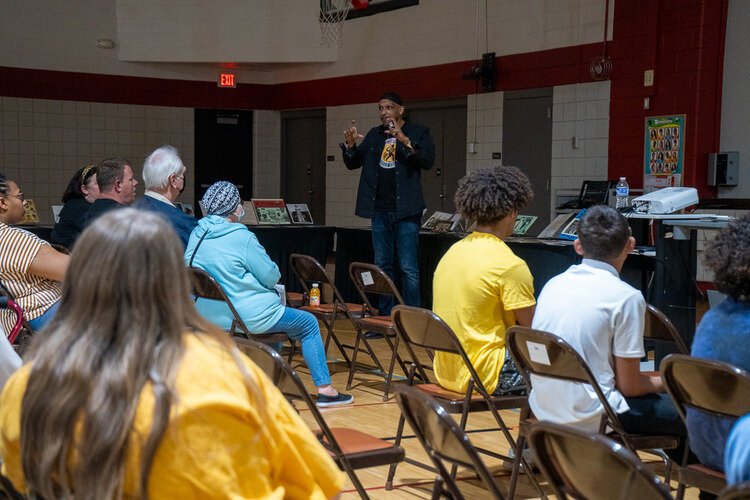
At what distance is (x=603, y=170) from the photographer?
9164mm

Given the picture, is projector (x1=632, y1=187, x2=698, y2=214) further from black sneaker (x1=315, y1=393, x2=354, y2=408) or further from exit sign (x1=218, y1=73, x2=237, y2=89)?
exit sign (x1=218, y1=73, x2=237, y2=89)

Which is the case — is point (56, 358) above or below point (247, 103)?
below

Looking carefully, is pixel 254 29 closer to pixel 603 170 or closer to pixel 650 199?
Result: pixel 603 170

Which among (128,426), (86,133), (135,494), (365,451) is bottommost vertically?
(365,451)

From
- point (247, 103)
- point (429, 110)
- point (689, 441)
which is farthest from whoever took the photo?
point (247, 103)

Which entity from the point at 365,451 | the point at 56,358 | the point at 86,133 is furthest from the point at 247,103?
the point at 56,358

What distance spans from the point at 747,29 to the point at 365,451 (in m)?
6.92

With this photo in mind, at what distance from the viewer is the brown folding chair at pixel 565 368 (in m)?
2.83

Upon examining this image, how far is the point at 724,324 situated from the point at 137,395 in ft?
5.61

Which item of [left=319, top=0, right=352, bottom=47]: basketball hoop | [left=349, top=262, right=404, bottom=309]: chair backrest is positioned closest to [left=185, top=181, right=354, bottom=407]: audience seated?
[left=349, top=262, right=404, bottom=309]: chair backrest

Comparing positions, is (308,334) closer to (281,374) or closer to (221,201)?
(221,201)

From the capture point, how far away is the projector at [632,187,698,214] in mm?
5090

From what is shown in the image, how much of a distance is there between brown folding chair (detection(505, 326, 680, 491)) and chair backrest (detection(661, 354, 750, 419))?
29cm

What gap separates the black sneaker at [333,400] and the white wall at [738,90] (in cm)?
501
